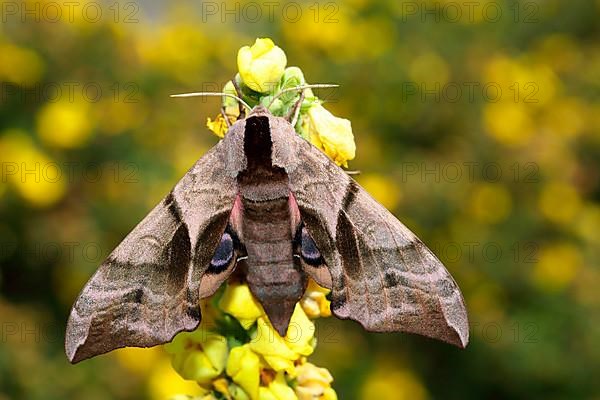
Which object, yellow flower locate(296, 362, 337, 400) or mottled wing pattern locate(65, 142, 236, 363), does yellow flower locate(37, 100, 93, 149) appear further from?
yellow flower locate(296, 362, 337, 400)

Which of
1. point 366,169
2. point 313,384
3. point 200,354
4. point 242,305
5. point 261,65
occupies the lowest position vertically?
point 366,169

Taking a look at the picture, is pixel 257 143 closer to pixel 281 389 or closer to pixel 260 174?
pixel 260 174

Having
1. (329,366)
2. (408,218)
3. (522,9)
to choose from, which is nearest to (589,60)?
(522,9)

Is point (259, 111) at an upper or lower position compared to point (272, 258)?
upper

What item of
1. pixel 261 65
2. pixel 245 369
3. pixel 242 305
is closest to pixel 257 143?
pixel 261 65

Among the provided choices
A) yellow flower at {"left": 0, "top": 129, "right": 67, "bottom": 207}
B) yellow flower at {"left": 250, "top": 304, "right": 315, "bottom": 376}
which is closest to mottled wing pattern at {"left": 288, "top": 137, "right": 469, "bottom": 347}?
yellow flower at {"left": 250, "top": 304, "right": 315, "bottom": 376}

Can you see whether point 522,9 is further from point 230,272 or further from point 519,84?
point 230,272

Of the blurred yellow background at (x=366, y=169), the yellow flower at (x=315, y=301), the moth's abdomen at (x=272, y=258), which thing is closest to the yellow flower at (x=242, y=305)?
the moth's abdomen at (x=272, y=258)
